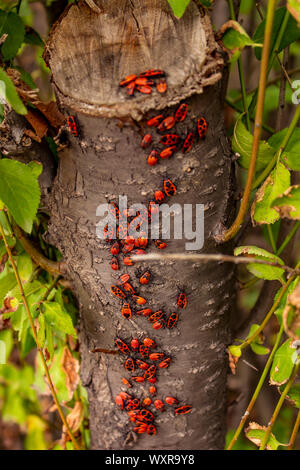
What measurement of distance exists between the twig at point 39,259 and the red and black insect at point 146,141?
19.2 inches

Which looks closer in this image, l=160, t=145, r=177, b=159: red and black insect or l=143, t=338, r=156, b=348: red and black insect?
l=160, t=145, r=177, b=159: red and black insect

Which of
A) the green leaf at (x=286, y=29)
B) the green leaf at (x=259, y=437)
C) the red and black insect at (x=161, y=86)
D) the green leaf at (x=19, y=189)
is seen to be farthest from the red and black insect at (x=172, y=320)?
the green leaf at (x=286, y=29)

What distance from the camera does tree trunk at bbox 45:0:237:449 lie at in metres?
0.90

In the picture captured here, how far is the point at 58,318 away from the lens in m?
1.14

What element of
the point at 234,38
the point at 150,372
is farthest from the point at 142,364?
the point at 234,38

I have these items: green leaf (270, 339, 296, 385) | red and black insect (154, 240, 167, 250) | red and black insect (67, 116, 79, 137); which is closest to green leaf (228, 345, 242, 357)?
green leaf (270, 339, 296, 385)

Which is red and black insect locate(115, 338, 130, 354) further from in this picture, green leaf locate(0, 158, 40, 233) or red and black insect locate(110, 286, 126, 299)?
green leaf locate(0, 158, 40, 233)

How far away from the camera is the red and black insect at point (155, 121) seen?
0.89m

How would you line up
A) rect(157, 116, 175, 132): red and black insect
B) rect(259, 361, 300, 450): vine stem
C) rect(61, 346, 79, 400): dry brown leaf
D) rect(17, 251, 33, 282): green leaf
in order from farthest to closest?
rect(61, 346, 79, 400): dry brown leaf → rect(17, 251, 33, 282): green leaf → rect(259, 361, 300, 450): vine stem → rect(157, 116, 175, 132): red and black insect

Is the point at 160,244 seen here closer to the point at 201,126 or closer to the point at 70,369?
the point at 201,126

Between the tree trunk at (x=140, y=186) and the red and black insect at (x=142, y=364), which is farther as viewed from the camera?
the red and black insect at (x=142, y=364)

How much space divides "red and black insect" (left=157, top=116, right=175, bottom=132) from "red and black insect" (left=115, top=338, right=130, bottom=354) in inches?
22.2

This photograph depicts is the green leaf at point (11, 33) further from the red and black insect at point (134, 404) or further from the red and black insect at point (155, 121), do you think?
the red and black insect at point (134, 404)

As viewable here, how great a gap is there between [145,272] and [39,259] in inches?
15.3
